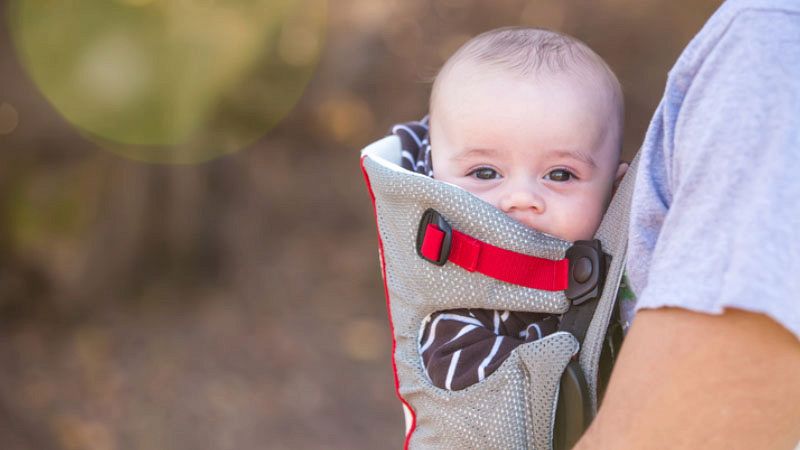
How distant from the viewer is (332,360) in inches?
230

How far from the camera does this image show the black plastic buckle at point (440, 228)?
1.53 meters

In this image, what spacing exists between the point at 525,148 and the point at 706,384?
0.74m

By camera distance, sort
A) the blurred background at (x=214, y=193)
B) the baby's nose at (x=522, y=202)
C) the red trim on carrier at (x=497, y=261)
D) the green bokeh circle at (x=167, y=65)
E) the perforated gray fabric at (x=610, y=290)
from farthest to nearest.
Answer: the green bokeh circle at (x=167, y=65)
the blurred background at (x=214, y=193)
the baby's nose at (x=522, y=202)
the red trim on carrier at (x=497, y=261)
the perforated gray fabric at (x=610, y=290)

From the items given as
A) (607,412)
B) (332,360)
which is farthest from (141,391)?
(607,412)

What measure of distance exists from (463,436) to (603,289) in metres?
0.31

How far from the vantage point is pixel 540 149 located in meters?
1.66

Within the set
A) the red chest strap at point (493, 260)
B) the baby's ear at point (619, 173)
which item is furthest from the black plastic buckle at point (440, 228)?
the baby's ear at point (619, 173)

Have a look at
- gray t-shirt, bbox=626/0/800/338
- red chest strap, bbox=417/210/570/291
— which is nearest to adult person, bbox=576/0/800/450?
gray t-shirt, bbox=626/0/800/338

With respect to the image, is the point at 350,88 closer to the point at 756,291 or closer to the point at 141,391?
the point at 141,391

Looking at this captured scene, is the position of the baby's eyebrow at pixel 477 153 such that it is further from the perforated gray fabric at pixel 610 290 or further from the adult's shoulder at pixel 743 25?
the adult's shoulder at pixel 743 25

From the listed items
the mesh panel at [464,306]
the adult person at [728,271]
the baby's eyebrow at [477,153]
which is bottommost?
the mesh panel at [464,306]

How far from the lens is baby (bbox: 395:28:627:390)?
156 centimetres

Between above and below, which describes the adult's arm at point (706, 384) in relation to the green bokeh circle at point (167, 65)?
above

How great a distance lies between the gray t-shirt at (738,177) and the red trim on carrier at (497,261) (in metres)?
0.41
